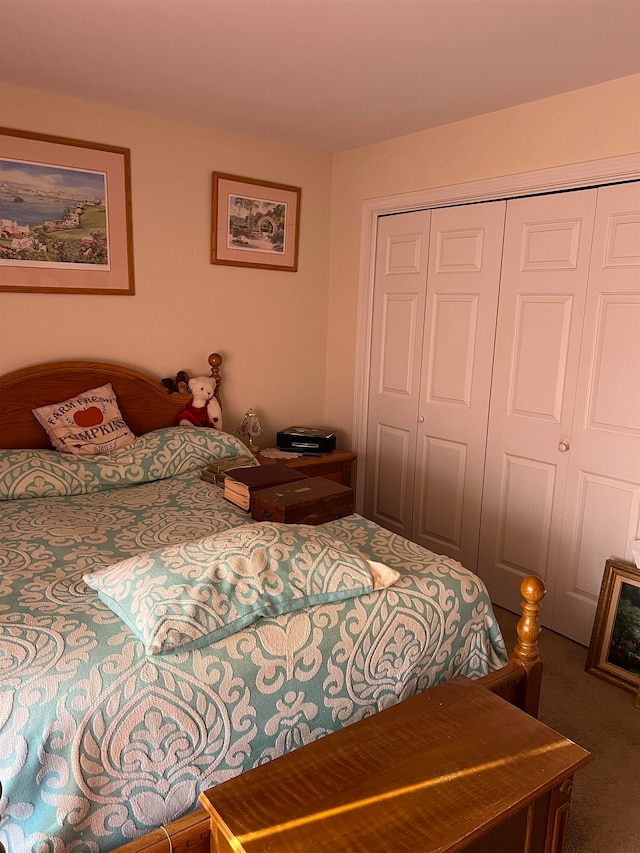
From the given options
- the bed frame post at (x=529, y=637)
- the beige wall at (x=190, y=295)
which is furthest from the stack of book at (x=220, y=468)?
the bed frame post at (x=529, y=637)

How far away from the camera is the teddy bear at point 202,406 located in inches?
129

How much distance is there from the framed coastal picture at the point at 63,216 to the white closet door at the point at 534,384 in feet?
6.03

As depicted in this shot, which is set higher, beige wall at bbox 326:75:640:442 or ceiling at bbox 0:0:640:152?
ceiling at bbox 0:0:640:152

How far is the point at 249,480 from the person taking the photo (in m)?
2.39

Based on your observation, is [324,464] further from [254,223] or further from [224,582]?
[224,582]

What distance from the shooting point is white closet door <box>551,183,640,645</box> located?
249 cm

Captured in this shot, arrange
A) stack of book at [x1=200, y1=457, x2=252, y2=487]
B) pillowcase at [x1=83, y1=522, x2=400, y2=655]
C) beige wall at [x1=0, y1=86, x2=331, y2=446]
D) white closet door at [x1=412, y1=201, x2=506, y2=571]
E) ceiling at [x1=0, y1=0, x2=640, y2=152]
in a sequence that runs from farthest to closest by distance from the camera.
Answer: white closet door at [x1=412, y1=201, x2=506, y2=571] < beige wall at [x1=0, y1=86, x2=331, y2=446] < stack of book at [x1=200, y1=457, x2=252, y2=487] < ceiling at [x1=0, y1=0, x2=640, y2=152] < pillowcase at [x1=83, y1=522, x2=400, y2=655]

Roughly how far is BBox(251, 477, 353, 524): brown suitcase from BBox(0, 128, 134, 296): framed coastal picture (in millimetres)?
1481

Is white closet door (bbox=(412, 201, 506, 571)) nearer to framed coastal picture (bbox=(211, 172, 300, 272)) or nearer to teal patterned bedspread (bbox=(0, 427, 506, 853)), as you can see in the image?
framed coastal picture (bbox=(211, 172, 300, 272))

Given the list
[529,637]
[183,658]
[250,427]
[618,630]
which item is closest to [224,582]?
[183,658]

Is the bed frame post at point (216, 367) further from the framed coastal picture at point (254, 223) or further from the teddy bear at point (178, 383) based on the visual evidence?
the framed coastal picture at point (254, 223)

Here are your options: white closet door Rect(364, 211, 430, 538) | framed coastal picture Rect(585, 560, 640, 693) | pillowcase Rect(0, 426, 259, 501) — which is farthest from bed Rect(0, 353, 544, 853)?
white closet door Rect(364, 211, 430, 538)

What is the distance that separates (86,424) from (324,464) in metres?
1.23

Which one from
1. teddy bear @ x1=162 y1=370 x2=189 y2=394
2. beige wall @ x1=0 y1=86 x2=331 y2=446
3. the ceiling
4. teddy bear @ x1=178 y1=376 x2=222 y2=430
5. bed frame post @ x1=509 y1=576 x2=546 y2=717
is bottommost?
bed frame post @ x1=509 y1=576 x2=546 y2=717
